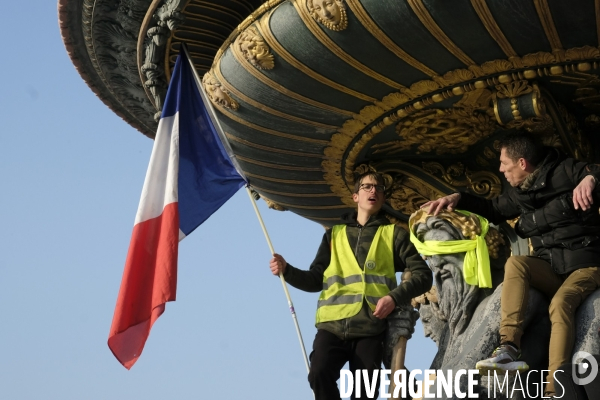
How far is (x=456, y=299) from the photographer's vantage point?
29.6 feet

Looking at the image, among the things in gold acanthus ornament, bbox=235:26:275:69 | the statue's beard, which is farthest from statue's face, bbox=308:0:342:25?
the statue's beard

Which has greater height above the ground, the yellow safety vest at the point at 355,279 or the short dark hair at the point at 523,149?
the short dark hair at the point at 523,149

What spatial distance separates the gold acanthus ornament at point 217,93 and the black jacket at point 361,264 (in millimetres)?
1626

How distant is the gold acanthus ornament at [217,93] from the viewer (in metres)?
10.3

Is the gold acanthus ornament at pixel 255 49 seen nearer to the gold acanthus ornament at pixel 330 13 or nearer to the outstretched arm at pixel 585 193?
the gold acanthus ornament at pixel 330 13

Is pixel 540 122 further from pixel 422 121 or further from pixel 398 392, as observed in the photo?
pixel 398 392

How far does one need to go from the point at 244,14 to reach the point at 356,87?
1.96 meters

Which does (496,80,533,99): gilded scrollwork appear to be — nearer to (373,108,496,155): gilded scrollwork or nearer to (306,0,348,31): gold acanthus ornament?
(373,108,496,155): gilded scrollwork

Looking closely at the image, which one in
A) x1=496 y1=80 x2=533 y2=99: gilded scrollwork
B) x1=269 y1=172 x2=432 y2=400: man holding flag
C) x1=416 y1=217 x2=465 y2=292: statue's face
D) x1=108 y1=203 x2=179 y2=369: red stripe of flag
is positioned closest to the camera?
x1=269 y1=172 x2=432 y2=400: man holding flag

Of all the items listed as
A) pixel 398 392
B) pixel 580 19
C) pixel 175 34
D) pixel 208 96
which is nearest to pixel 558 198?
pixel 580 19

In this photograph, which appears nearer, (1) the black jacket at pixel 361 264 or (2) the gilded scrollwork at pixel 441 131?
(1) the black jacket at pixel 361 264

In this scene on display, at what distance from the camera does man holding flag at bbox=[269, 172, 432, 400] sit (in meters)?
8.62

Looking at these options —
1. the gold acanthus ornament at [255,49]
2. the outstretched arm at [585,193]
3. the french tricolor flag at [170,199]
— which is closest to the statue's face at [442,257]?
the outstretched arm at [585,193]

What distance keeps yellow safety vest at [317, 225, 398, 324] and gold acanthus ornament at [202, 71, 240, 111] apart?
186cm
